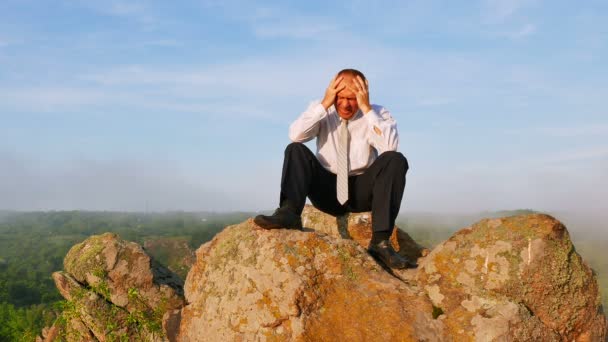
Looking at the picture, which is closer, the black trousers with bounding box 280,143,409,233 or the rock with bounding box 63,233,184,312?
the black trousers with bounding box 280,143,409,233

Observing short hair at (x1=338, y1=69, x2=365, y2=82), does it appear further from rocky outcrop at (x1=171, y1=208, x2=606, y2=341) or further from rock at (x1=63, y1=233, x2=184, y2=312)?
rock at (x1=63, y1=233, x2=184, y2=312)

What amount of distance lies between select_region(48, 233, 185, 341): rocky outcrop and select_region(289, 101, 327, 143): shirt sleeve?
4.30 metres

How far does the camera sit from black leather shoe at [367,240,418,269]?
24.6 feet

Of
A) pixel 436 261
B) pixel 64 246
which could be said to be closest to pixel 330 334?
pixel 436 261

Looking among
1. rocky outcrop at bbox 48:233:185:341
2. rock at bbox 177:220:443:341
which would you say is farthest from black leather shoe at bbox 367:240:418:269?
rocky outcrop at bbox 48:233:185:341

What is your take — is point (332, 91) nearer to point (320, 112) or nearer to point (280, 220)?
point (320, 112)

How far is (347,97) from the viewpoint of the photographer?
8352mm

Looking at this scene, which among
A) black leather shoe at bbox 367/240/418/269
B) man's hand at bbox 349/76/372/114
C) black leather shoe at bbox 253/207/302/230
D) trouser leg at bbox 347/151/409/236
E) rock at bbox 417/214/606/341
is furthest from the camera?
man's hand at bbox 349/76/372/114

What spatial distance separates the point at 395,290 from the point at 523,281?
63.1 inches

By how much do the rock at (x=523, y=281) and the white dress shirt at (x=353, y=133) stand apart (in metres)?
1.99

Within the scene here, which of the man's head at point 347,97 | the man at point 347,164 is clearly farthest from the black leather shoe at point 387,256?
the man's head at point 347,97

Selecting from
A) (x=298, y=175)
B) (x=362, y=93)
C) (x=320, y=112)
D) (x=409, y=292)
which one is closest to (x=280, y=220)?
(x=298, y=175)

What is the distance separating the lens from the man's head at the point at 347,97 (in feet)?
27.0

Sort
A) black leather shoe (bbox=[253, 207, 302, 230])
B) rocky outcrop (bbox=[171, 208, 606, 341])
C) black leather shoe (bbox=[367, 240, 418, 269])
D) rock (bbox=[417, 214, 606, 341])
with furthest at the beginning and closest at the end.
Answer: black leather shoe (bbox=[367, 240, 418, 269])
black leather shoe (bbox=[253, 207, 302, 230])
rock (bbox=[417, 214, 606, 341])
rocky outcrop (bbox=[171, 208, 606, 341])
